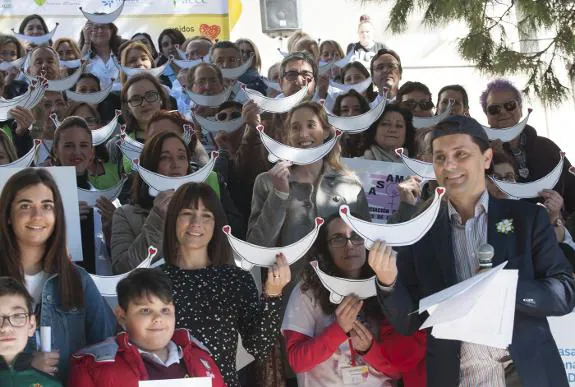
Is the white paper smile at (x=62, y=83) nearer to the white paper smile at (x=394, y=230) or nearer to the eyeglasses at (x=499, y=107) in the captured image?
the eyeglasses at (x=499, y=107)

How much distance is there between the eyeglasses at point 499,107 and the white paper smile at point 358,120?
0.78 meters

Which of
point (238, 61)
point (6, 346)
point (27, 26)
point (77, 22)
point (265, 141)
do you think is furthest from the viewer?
point (77, 22)

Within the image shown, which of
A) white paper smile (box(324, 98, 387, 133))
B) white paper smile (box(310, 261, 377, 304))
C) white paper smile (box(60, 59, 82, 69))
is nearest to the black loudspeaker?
white paper smile (box(60, 59, 82, 69))

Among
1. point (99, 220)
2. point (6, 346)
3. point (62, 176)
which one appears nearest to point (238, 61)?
point (99, 220)

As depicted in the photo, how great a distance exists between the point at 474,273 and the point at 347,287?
0.57 m

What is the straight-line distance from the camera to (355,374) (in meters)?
3.90

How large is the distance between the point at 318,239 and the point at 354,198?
733mm

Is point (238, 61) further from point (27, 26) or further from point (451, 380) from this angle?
point (451, 380)

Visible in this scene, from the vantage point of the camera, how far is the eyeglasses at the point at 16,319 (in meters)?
3.03

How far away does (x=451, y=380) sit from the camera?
131 inches

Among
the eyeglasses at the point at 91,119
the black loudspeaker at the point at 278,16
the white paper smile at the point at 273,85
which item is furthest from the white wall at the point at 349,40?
the eyeglasses at the point at 91,119

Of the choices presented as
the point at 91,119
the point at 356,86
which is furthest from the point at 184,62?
the point at 91,119

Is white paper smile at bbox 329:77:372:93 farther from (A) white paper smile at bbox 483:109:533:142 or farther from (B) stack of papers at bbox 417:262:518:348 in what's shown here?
(B) stack of papers at bbox 417:262:518:348

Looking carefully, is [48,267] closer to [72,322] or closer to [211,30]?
[72,322]
